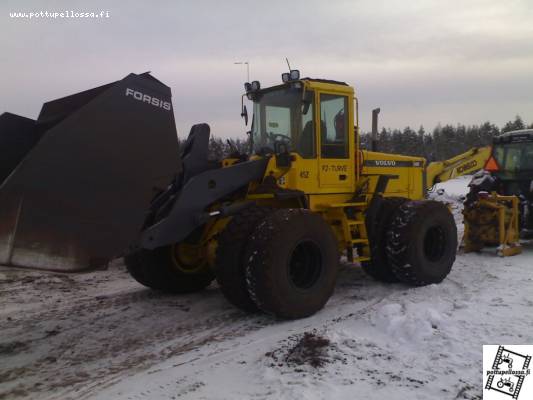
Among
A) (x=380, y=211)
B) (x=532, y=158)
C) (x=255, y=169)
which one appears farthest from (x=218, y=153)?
(x=532, y=158)

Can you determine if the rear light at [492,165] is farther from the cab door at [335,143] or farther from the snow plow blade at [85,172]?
the snow plow blade at [85,172]

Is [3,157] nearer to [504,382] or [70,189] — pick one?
[70,189]

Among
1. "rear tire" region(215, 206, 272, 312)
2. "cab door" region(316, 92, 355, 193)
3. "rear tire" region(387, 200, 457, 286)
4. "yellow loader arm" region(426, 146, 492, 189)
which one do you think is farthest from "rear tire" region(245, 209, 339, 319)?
"yellow loader arm" region(426, 146, 492, 189)

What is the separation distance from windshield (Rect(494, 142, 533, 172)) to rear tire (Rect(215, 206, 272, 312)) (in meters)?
7.42

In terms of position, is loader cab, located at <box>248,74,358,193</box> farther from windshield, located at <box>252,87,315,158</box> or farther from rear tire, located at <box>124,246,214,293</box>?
rear tire, located at <box>124,246,214,293</box>

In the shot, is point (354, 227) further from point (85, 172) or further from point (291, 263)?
point (85, 172)

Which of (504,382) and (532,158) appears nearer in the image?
(504,382)

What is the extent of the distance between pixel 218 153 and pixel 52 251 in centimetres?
325

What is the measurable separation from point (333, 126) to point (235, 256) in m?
2.37

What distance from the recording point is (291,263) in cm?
600

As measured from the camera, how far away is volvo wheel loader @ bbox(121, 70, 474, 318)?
5.46 metres

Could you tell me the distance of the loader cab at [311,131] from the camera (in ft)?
21.1

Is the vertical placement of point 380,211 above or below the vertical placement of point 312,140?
below

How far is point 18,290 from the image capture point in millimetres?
7699
